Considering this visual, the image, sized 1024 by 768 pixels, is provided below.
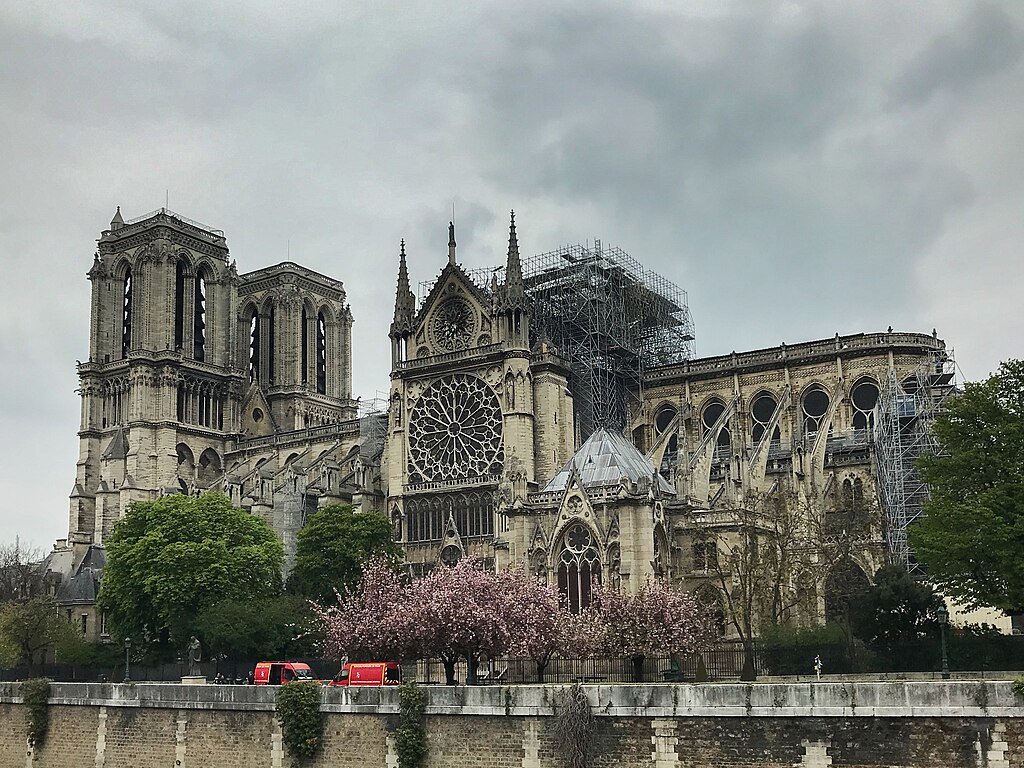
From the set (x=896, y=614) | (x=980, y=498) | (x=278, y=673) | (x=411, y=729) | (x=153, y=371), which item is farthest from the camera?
(x=153, y=371)

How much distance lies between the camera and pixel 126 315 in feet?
293

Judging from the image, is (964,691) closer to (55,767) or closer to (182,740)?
(182,740)

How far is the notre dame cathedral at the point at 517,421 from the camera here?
5041 cm

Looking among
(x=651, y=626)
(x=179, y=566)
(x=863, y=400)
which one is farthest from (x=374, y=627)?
(x=863, y=400)

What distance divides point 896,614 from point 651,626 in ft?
24.7

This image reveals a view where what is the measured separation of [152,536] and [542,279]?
24.3 metres

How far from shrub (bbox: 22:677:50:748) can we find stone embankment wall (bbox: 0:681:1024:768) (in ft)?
7.08

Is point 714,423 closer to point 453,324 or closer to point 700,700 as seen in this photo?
point 453,324

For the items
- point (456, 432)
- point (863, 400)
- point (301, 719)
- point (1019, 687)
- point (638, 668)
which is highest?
point (863, 400)

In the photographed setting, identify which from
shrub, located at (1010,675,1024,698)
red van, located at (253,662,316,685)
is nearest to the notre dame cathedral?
red van, located at (253,662,316,685)

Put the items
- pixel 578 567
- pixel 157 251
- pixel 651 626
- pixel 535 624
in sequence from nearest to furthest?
1. pixel 535 624
2. pixel 651 626
3. pixel 578 567
4. pixel 157 251

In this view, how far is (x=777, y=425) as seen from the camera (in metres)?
64.3

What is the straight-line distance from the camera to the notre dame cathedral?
50.4m

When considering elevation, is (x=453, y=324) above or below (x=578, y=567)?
above
